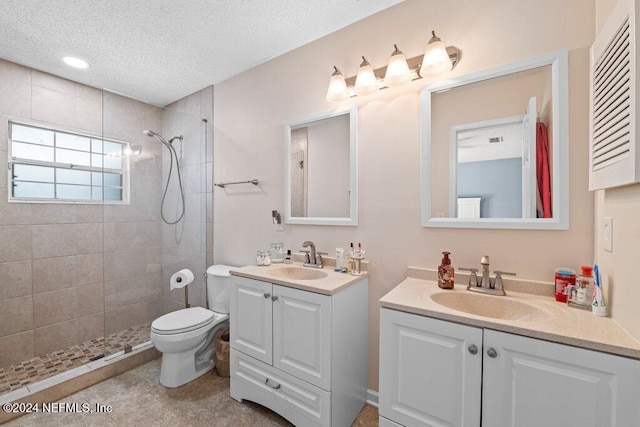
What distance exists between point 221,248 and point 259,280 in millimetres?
1111

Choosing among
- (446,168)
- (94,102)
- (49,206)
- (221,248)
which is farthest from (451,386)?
(94,102)

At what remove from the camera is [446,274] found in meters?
1.41

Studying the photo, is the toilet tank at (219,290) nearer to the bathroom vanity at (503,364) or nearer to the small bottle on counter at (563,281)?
the bathroom vanity at (503,364)

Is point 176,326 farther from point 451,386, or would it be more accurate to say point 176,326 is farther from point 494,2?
point 494,2

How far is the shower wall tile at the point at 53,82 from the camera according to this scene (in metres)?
2.33

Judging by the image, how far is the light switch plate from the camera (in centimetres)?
103

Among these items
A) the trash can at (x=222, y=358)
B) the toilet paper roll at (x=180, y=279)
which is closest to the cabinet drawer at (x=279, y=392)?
the trash can at (x=222, y=358)

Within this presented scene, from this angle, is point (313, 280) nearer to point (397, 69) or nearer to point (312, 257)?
point (312, 257)

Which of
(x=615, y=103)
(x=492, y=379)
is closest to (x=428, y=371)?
(x=492, y=379)

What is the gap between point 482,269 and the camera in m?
1.39

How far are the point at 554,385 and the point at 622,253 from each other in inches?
20.5

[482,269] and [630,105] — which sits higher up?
[630,105]

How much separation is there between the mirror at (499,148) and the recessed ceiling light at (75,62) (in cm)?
272

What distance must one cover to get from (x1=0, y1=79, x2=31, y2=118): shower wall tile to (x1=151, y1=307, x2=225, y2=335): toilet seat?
210 centimetres
